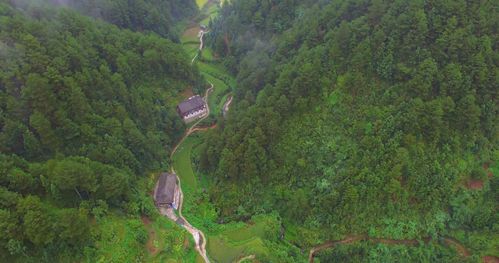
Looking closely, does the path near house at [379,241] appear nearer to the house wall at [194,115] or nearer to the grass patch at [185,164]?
the grass patch at [185,164]

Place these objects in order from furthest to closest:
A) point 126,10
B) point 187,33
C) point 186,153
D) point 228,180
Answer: point 187,33 < point 126,10 < point 186,153 < point 228,180

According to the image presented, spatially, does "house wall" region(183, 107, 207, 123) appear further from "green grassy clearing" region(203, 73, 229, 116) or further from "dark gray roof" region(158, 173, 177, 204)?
"dark gray roof" region(158, 173, 177, 204)

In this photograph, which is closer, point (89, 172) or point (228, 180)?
point (89, 172)

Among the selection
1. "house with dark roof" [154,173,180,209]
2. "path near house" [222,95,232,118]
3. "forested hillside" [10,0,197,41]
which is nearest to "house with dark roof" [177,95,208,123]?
"path near house" [222,95,232,118]

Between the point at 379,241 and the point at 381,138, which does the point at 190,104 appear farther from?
the point at 379,241

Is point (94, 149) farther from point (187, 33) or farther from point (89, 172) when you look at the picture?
point (187, 33)

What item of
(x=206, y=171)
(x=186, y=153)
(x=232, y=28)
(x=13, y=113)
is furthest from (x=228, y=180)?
(x=232, y=28)

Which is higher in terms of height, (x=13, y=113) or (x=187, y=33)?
(x=13, y=113)

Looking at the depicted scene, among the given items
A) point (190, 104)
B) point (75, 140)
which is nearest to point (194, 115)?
point (190, 104)
